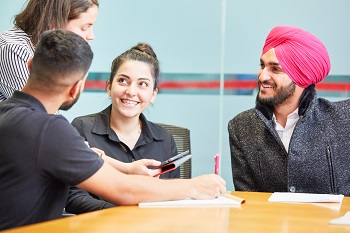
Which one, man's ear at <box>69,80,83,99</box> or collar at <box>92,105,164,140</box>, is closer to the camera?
man's ear at <box>69,80,83,99</box>

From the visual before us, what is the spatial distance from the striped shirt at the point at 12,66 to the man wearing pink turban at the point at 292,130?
111 centimetres

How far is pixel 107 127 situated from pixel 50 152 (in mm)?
1180

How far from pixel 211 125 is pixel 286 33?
204cm

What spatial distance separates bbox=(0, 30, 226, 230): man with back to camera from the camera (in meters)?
1.84

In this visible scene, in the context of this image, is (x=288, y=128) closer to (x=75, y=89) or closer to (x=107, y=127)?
(x=107, y=127)

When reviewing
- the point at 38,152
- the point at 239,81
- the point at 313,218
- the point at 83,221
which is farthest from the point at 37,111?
the point at 239,81

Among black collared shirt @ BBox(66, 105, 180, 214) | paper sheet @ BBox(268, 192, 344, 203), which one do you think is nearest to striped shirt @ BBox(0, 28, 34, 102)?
black collared shirt @ BBox(66, 105, 180, 214)

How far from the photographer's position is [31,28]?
303cm

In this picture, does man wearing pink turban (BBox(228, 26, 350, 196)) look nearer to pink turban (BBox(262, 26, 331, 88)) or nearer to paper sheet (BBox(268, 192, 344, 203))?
pink turban (BBox(262, 26, 331, 88))

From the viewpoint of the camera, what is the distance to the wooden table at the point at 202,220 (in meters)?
1.73

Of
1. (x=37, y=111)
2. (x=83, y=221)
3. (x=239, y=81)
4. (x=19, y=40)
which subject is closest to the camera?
(x=83, y=221)

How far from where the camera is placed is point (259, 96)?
3244 mm

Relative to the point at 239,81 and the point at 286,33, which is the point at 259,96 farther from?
the point at 239,81

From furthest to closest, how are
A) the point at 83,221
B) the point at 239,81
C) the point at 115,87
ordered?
1. the point at 239,81
2. the point at 115,87
3. the point at 83,221
